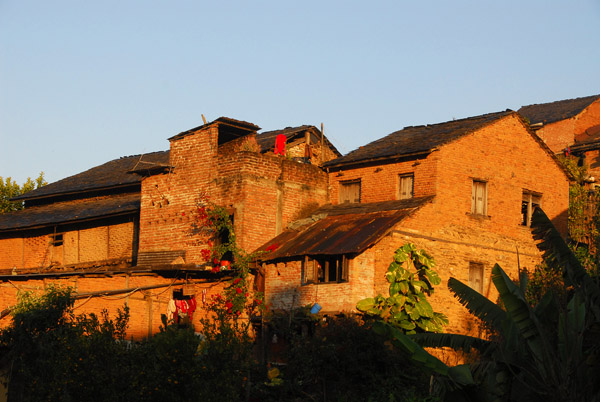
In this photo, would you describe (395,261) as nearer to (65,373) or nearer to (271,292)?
(271,292)

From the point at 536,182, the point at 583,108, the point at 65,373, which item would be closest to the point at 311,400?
the point at 65,373

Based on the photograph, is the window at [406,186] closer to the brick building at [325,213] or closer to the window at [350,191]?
the brick building at [325,213]

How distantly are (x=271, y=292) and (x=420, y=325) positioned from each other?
5.61 m

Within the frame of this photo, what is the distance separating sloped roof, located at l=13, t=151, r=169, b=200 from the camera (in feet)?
119

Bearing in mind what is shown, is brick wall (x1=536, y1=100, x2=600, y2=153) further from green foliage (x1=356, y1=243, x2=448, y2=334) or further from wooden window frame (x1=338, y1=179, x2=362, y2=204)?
green foliage (x1=356, y1=243, x2=448, y2=334)

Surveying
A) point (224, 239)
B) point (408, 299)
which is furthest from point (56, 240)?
point (408, 299)

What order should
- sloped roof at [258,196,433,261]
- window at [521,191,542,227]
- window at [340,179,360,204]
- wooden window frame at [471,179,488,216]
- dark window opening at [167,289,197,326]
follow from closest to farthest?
1. sloped roof at [258,196,433,261]
2. dark window opening at [167,289,197,326]
3. wooden window frame at [471,179,488,216]
4. window at [521,191,542,227]
5. window at [340,179,360,204]

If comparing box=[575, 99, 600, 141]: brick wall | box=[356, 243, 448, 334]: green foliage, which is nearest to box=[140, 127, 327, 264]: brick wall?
box=[356, 243, 448, 334]: green foliage

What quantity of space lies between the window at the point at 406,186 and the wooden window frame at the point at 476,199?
2.18 meters

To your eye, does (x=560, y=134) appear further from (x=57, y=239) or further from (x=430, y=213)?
(x=57, y=239)

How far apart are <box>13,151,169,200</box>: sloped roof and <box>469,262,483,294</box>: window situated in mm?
13631

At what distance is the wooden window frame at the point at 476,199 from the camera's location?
29.5 m

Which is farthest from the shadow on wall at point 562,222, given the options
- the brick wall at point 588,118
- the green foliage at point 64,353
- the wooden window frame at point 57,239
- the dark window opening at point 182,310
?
the wooden window frame at point 57,239

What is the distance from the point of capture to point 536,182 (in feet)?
103
